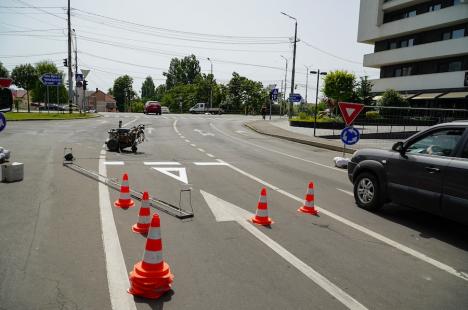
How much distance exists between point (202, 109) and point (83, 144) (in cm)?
5558

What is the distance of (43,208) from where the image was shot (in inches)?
269

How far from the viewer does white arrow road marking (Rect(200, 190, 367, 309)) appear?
4.02 metres

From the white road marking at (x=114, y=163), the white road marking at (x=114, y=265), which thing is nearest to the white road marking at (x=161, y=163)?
the white road marking at (x=114, y=163)

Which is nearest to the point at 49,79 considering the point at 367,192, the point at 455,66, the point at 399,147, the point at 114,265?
the point at 367,192

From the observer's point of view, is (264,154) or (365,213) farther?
(264,154)

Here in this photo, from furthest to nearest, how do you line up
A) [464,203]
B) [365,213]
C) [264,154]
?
[264,154], [365,213], [464,203]

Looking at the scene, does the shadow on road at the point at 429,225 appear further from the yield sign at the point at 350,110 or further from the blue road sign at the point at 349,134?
the yield sign at the point at 350,110

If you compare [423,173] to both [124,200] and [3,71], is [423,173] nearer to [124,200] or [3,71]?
[124,200]

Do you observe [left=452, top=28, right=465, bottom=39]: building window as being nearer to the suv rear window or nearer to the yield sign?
the yield sign

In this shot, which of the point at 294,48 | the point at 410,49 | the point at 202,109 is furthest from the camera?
the point at 202,109

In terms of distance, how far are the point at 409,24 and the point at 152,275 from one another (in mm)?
49948

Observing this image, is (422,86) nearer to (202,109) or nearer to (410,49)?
(410,49)

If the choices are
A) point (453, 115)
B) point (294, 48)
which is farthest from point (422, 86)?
point (453, 115)

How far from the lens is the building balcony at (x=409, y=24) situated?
4053 centimetres
